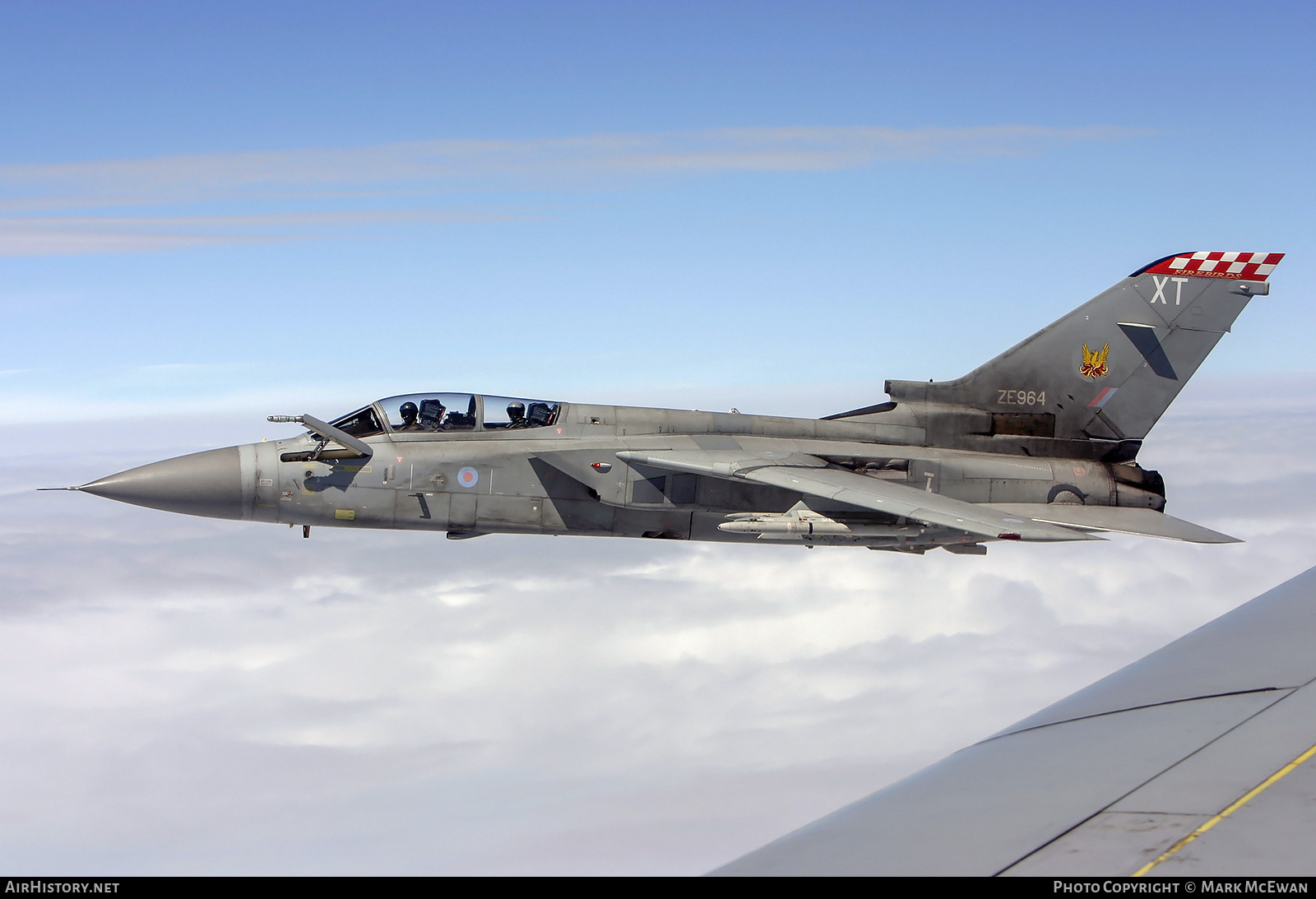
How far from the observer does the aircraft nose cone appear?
17.5 meters

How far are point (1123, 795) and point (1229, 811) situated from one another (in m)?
0.51

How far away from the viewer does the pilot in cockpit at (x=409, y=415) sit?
18.7m

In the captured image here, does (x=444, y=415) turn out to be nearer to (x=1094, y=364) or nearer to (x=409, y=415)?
(x=409, y=415)

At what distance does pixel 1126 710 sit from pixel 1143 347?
17168 mm

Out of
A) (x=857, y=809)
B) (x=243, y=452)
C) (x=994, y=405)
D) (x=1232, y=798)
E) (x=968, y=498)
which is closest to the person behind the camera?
(x=1232, y=798)

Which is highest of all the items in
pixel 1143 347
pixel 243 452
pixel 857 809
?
pixel 1143 347

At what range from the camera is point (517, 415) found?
19.1 m

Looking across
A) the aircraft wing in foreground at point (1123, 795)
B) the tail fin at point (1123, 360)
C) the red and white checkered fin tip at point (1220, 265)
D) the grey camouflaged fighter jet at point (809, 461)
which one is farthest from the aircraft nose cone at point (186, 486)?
the red and white checkered fin tip at point (1220, 265)

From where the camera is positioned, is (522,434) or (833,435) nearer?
(522,434)

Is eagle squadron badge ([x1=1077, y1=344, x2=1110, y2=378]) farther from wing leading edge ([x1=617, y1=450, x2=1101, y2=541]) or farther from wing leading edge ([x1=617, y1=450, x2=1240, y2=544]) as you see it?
wing leading edge ([x1=617, y1=450, x2=1101, y2=541])

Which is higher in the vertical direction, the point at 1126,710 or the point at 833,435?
the point at 833,435

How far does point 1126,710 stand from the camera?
21.9ft
